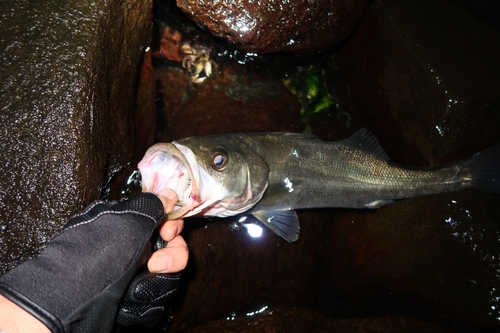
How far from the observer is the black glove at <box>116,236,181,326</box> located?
8.30ft

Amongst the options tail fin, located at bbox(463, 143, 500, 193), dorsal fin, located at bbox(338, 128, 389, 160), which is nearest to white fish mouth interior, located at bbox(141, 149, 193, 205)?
dorsal fin, located at bbox(338, 128, 389, 160)

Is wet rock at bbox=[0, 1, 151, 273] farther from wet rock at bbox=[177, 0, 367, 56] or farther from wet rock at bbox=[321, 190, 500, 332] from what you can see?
wet rock at bbox=[321, 190, 500, 332]

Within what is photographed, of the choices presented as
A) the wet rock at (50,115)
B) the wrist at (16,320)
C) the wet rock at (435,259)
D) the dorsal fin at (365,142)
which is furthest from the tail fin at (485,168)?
the wrist at (16,320)

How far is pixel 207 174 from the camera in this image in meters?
3.14

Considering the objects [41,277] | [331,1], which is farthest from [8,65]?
[331,1]

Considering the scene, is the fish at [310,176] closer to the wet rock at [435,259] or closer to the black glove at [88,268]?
the wet rock at [435,259]

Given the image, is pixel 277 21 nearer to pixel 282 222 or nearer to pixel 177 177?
pixel 177 177

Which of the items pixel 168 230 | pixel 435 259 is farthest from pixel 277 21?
pixel 435 259

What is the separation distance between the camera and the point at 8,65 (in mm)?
2672

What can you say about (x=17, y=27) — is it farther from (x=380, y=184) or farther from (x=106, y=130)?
(x=380, y=184)

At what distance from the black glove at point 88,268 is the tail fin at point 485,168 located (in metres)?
3.71

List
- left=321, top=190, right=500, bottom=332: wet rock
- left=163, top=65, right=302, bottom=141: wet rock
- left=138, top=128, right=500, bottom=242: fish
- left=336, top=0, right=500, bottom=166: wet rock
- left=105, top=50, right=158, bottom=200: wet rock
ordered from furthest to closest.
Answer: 1. left=163, top=65, right=302, bottom=141: wet rock
2. left=336, top=0, right=500, bottom=166: wet rock
3. left=321, top=190, right=500, bottom=332: wet rock
4. left=105, top=50, right=158, bottom=200: wet rock
5. left=138, top=128, right=500, bottom=242: fish

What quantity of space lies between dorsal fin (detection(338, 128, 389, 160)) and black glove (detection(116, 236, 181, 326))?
8.07 feet

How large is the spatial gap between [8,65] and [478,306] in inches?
205
